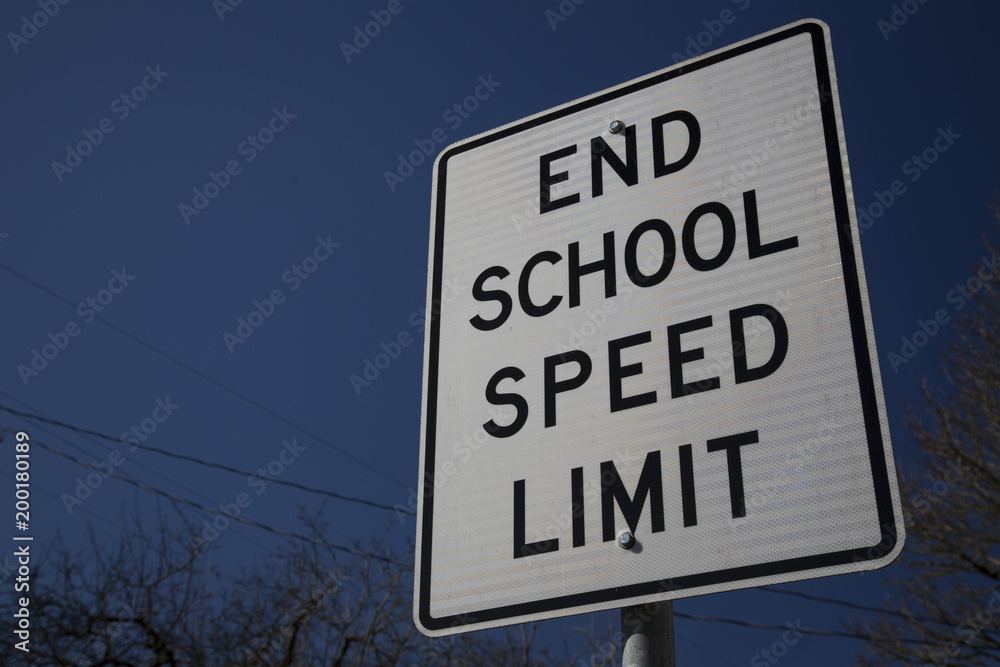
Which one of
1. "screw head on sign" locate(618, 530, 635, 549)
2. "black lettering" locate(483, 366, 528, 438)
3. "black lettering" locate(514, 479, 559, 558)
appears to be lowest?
"screw head on sign" locate(618, 530, 635, 549)

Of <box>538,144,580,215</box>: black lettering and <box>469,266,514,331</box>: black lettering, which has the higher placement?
<box>538,144,580,215</box>: black lettering

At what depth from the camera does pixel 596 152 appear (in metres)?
1.77

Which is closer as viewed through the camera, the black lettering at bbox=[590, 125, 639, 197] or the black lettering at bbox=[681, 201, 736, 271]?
the black lettering at bbox=[681, 201, 736, 271]

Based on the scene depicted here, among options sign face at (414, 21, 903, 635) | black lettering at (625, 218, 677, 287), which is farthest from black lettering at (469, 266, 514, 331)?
black lettering at (625, 218, 677, 287)

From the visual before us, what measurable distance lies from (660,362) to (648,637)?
40 centimetres

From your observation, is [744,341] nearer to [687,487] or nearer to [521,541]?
[687,487]

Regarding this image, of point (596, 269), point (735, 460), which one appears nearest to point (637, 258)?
point (596, 269)

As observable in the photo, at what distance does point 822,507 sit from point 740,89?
0.79 metres

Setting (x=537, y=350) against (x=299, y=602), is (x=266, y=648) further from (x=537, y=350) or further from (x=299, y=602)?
(x=537, y=350)

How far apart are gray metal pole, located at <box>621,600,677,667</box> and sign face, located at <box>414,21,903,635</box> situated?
3 centimetres

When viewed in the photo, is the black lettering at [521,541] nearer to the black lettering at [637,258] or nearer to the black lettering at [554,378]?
the black lettering at [554,378]

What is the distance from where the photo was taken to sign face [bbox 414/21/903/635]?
4.18 ft

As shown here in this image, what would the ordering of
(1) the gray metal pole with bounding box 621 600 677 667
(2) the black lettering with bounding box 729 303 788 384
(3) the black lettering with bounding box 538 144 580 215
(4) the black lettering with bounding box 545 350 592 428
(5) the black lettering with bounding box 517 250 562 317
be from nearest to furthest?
(1) the gray metal pole with bounding box 621 600 677 667
(2) the black lettering with bounding box 729 303 788 384
(4) the black lettering with bounding box 545 350 592 428
(5) the black lettering with bounding box 517 250 562 317
(3) the black lettering with bounding box 538 144 580 215

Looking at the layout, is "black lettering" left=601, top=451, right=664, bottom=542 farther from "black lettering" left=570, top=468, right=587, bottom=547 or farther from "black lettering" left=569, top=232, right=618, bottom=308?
"black lettering" left=569, top=232, right=618, bottom=308
